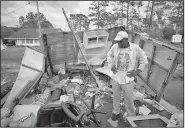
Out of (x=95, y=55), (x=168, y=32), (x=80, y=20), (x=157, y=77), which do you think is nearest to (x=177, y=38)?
(x=168, y=32)

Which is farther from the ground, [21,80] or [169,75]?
[169,75]

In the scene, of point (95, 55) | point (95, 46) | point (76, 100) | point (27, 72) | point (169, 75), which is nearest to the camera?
point (169, 75)

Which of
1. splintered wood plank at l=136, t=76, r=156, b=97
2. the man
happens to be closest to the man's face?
the man

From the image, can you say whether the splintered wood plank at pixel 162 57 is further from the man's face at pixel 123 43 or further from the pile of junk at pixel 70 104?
the man's face at pixel 123 43

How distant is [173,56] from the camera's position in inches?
143

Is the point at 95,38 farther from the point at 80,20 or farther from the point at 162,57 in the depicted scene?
the point at 80,20

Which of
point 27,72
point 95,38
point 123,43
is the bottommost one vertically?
point 27,72

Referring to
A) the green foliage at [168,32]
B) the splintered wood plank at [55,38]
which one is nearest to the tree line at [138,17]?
the green foliage at [168,32]

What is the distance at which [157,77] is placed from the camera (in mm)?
4406

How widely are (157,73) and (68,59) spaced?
388 cm

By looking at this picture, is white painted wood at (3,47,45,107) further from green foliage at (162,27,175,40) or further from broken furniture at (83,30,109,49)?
green foliage at (162,27,175,40)

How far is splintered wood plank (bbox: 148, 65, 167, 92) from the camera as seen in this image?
13.6ft

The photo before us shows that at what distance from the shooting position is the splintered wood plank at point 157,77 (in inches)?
163

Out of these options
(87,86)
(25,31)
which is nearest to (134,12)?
(87,86)
